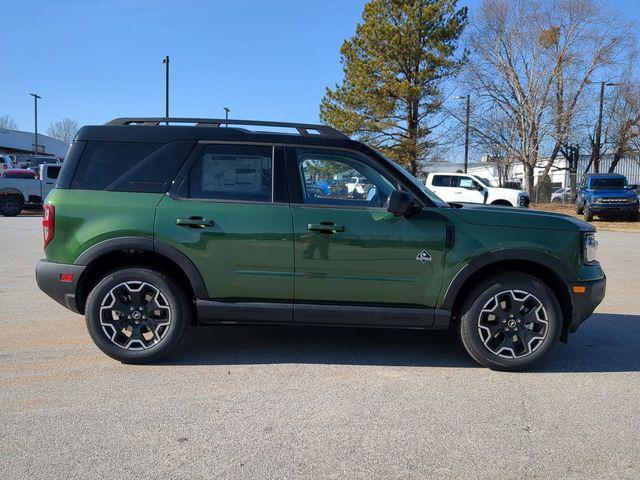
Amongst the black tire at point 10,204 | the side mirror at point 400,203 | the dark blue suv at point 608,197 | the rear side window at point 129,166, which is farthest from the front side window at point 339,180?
the black tire at point 10,204

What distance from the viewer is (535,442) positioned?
3342mm

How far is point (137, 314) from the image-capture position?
4527 millimetres

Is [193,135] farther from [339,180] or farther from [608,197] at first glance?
[608,197]

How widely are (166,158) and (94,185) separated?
628 millimetres

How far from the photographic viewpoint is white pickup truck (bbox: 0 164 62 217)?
71.2ft

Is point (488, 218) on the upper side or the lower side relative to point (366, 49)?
lower

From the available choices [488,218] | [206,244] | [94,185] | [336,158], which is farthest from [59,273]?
[488,218]

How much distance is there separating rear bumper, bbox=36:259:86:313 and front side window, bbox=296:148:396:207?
1.98 meters

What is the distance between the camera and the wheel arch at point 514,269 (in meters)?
4.38

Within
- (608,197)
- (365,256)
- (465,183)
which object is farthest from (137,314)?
(608,197)

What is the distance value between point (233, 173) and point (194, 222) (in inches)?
21.1

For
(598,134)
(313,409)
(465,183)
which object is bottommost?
(313,409)

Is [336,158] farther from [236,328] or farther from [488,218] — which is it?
[236,328]

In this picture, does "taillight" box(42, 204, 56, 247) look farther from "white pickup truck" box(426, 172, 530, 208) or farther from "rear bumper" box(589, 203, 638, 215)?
"rear bumper" box(589, 203, 638, 215)
